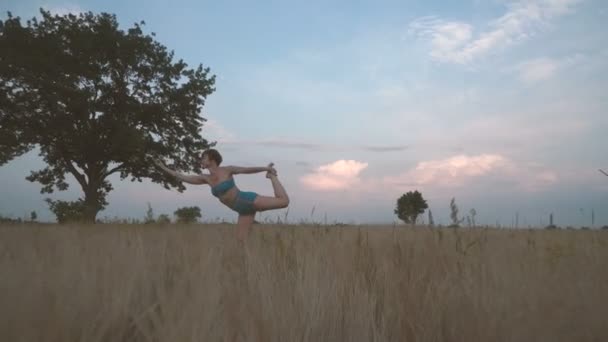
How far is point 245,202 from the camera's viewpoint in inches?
299

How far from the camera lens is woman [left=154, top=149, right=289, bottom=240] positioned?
7.46m

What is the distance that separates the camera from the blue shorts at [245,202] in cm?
759

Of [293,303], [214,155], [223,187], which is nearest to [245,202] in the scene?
[223,187]

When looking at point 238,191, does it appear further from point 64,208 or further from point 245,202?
point 64,208

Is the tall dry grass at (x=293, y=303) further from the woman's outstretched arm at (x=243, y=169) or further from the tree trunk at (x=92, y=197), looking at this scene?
the tree trunk at (x=92, y=197)

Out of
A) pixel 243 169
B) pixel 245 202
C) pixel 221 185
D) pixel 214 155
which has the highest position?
pixel 214 155

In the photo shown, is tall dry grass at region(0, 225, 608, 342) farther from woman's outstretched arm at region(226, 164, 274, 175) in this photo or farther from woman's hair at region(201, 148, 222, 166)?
woman's hair at region(201, 148, 222, 166)

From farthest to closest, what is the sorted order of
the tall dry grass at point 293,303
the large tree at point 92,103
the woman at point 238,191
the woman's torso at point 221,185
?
the large tree at point 92,103 → the woman's torso at point 221,185 → the woman at point 238,191 → the tall dry grass at point 293,303

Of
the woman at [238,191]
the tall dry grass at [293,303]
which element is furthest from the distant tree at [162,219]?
the tall dry grass at [293,303]

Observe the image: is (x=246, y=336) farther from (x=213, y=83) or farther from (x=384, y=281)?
(x=213, y=83)

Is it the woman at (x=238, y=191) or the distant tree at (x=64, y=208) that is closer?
the woman at (x=238, y=191)

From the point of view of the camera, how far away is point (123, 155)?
22594 millimetres

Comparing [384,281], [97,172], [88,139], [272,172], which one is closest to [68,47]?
[88,139]

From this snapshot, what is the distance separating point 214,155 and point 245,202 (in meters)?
1.09
